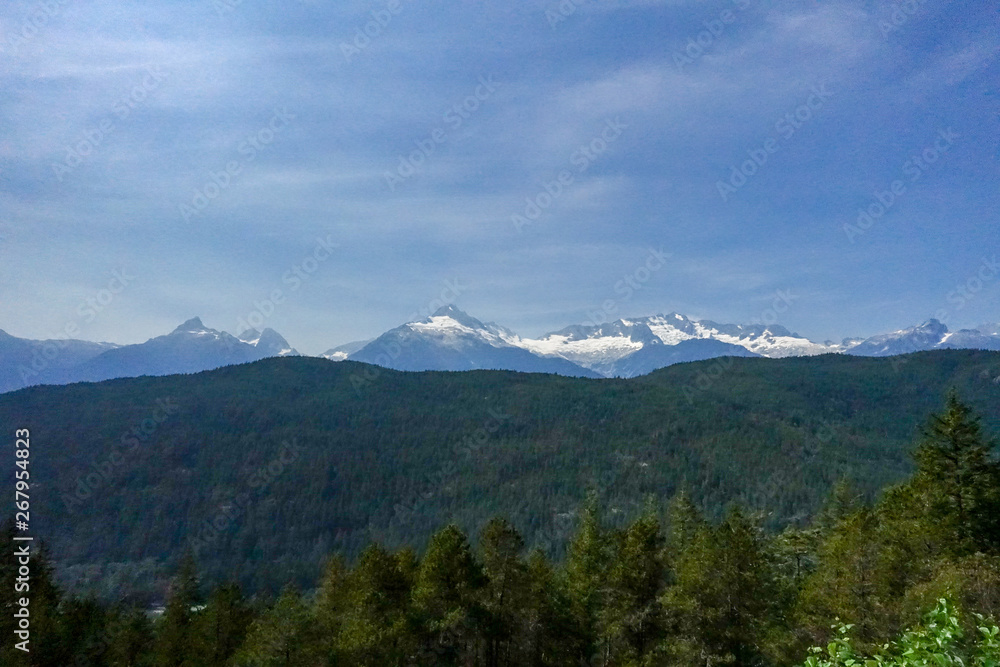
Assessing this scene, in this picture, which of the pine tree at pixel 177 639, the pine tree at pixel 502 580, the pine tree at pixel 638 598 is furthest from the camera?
the pine tree at pixel 177 639

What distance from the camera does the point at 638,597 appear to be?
117ft

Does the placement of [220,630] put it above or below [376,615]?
below

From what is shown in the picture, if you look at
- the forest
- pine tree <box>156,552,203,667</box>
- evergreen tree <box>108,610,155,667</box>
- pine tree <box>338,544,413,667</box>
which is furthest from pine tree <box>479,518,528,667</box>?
evergreen tree <box>108,610,155,667</box>

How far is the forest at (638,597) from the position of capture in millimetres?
29672

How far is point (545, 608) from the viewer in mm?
41031

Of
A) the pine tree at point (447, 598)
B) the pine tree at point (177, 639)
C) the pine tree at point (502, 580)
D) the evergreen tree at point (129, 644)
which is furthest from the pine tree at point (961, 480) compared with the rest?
the evergreen tree at point (129, 644)

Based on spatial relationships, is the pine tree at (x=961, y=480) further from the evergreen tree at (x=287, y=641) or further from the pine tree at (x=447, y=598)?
the evergreen tree at (x=287, y=641)

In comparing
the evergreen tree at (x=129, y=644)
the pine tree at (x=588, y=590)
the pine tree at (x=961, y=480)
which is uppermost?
the pine tree at (x=961, y=480)

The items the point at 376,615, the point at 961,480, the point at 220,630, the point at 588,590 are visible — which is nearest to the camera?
the point at 961,480

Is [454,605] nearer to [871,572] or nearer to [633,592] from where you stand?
[633,592]

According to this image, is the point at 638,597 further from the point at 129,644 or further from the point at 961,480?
the point at 129,644

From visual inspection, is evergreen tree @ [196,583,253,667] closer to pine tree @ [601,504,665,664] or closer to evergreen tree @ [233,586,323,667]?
evergreen tree @ [233,586,323,667]

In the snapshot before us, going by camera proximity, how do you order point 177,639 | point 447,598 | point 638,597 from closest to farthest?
point 638,597 → point 447,598 → point 177,639

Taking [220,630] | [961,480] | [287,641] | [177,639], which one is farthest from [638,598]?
[177,639]
